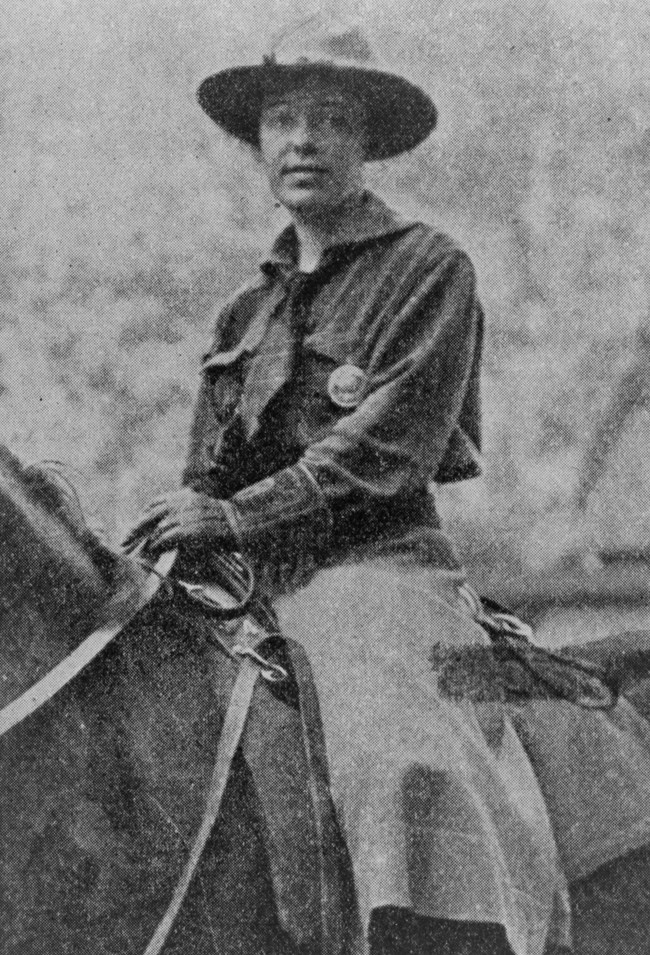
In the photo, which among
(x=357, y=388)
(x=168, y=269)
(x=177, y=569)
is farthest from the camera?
(x=168, y=269)

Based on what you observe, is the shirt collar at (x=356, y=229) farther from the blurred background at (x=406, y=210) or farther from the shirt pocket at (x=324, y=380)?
the shirt pocket at (x=324, y=380)

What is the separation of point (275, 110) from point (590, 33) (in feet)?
2.86

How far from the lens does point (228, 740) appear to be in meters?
2.76

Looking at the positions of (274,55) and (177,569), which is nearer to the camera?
(177,569)

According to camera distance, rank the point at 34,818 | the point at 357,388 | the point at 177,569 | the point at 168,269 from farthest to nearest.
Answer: the point at 168,269 → the point at 357,388 → the point at 177,569 → the point at 34,818

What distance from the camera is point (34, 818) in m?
2.65

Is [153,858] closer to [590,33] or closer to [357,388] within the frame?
[357,388]

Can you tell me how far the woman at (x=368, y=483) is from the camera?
2.80 m

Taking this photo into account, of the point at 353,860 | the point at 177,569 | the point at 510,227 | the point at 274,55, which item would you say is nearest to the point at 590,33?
the point at 510,227

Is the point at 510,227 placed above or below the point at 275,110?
below

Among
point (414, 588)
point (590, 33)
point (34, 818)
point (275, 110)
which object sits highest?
point (275, 110)

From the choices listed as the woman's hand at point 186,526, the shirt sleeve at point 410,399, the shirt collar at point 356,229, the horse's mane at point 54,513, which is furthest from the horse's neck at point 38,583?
the shirt collar at point 356,229

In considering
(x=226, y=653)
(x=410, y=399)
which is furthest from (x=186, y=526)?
(x=410, y=399)

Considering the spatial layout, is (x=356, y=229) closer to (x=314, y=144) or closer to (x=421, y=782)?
(x=314, y=144)
